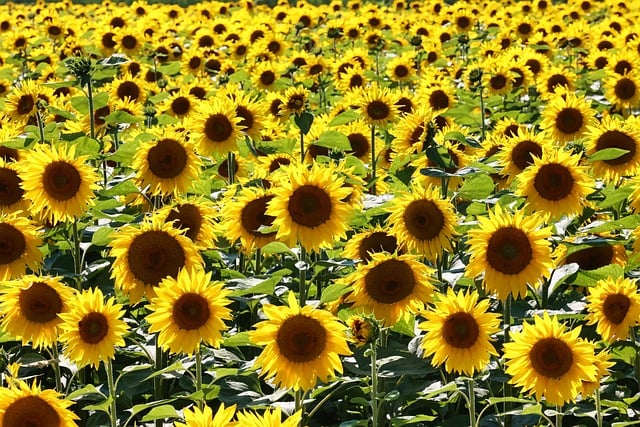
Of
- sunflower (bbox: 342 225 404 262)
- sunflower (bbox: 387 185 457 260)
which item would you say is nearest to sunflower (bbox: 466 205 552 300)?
sunflower (bbox: 387 185 457 260)

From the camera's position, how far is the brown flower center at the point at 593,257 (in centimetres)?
500

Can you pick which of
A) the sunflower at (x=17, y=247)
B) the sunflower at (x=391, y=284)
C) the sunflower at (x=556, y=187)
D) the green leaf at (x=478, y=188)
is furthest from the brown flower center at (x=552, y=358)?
the sunflower at (x=17, y=247)

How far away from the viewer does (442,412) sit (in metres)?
4.55

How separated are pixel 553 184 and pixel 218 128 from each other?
Answer: 6.55ft

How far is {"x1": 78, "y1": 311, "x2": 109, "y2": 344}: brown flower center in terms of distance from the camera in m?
4.09

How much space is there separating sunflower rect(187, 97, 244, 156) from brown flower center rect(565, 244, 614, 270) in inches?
78.9

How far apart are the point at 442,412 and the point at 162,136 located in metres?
2.05

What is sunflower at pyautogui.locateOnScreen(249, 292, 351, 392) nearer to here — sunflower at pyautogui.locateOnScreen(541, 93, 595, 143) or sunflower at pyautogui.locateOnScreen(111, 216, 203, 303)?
sunflower at pyautogui.locateOnScreen(111, 216, 203, 303)

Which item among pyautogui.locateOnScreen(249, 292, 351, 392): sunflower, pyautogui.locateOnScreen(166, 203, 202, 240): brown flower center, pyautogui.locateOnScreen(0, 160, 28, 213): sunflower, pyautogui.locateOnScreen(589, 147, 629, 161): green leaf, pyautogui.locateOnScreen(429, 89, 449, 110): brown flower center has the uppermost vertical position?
pyautogui.locateOnScreen(429, 89, 449, 110): brown flower center

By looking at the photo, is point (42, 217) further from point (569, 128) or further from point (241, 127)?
point (569, 128)

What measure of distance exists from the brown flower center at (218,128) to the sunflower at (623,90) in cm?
368

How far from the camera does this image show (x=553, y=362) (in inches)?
149

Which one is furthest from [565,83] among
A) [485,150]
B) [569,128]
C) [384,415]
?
[384,415]

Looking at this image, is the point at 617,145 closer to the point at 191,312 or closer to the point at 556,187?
the point at 556,187
